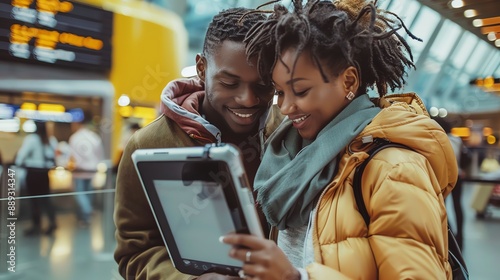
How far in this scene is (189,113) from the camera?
3.79 ft

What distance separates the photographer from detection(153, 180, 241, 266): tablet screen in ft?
2.55

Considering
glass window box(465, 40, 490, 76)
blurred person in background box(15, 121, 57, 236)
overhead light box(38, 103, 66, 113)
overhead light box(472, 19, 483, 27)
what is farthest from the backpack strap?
overhead light box(38, 103, 66, 113)

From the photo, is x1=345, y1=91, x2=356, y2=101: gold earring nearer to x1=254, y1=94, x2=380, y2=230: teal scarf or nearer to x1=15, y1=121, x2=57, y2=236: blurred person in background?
x1=254, y1=94, x2=380, y2=230: teal scarf

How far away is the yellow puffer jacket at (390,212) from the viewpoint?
774 mm

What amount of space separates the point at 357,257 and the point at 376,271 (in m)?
0.05

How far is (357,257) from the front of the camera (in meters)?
0.79

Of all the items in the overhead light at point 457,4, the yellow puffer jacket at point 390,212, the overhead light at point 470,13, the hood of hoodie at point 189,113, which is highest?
the overhead light at point 457,4

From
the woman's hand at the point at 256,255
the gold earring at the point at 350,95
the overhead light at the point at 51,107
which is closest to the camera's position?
the woman's hand at the point at 256,255

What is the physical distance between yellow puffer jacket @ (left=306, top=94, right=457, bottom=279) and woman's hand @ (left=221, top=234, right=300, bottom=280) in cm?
9

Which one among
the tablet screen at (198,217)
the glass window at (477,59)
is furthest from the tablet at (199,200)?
the glass window at (477,59)

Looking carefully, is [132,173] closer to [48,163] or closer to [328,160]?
[328,160]

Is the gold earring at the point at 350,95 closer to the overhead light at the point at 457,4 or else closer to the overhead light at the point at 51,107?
the overhead light at the point at 457,4

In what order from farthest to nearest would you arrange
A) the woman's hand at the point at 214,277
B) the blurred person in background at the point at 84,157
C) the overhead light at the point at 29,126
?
the blurred person in background at the point at 84,157, the overhead light at the point at 29,126, the woman's hand at the point at 214,277

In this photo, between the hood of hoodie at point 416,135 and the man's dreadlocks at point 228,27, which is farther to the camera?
the man's dreadlocks at point 228,27
